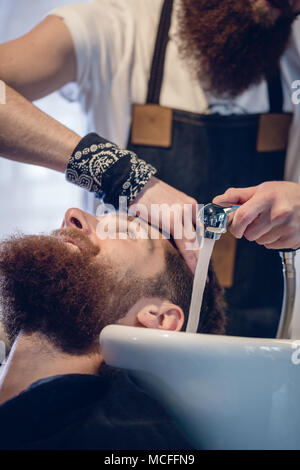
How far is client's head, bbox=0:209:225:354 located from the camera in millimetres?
971

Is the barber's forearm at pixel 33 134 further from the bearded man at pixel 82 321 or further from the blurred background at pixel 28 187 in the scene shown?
the blurred background at pixel 28 187

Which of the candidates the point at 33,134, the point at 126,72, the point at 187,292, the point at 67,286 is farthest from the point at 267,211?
the point at 126,72

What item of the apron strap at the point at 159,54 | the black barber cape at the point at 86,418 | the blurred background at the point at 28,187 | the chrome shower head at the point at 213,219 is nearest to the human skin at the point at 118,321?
the black barber cape at the point at 86,418

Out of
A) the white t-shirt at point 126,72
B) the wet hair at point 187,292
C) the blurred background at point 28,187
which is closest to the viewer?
the wet hair at point 187,292

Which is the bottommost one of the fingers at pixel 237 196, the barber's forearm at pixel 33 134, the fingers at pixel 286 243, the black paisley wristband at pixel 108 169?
the fingers at pixel 286 243

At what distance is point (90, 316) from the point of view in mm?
982

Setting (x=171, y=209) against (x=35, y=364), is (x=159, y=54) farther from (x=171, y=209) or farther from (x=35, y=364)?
(x=35, y=364)

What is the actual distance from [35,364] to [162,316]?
31 centimetres

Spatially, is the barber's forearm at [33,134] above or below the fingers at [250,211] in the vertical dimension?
above

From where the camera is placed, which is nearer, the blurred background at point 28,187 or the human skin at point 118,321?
the human skin at point 118,321

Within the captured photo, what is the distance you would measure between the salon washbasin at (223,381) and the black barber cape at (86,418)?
0.06 m

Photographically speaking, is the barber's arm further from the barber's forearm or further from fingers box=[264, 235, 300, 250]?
fingers box=[264, 235, 300, 250]

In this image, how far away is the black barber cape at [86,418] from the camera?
750mm

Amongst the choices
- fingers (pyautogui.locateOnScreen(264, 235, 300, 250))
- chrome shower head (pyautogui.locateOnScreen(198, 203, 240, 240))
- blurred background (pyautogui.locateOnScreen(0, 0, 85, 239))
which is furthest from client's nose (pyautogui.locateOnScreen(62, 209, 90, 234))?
blurred background (pyautogui.locateOnScreen(0, 0, 85, 239))
